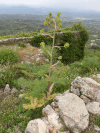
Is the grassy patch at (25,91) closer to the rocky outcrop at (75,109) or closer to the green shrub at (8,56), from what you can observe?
the green shrub at (8,56)

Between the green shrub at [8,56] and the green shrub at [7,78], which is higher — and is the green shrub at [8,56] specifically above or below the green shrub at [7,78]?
above

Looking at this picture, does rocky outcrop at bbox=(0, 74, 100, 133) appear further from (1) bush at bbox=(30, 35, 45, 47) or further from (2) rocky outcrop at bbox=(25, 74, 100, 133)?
(1) bush at bbox=(30, 35, 45, 47)

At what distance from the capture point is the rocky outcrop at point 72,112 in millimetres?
2693

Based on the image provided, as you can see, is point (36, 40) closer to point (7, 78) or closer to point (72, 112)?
point (7, 78)

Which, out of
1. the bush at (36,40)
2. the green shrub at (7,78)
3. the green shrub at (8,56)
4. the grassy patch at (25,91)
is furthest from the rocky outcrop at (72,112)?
the bush at (36,40)

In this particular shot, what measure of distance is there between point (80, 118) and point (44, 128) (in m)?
0.99

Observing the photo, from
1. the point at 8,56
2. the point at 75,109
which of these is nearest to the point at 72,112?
the point at 75,109

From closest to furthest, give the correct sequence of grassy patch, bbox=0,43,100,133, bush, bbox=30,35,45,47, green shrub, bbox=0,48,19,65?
grassy patch, bbox=0,43,100,133
green shrub, bbox=0,48,19,65
bush, bbox=30,35,45,47

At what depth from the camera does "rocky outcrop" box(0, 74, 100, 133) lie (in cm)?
269

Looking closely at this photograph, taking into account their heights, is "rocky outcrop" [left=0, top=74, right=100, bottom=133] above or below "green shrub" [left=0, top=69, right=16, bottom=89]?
above

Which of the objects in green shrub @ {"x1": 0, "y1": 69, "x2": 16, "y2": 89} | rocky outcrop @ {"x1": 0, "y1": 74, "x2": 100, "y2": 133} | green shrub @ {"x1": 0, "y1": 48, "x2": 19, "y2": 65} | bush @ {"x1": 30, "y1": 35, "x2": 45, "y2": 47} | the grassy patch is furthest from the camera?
bush @ {"x1": 30, "y1": 35, "x2": 45, "y2": 47}

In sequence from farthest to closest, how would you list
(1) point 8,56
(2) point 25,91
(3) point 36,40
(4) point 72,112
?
1. (3) point 36,40
2. (1) point 8,56
3. (2) point 25,91
4. (4) point 72,112

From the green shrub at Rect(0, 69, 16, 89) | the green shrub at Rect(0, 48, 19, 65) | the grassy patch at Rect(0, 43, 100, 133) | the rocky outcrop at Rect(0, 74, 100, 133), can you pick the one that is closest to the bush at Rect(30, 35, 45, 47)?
the green shrub at Rect(0, 48, 19, 65)

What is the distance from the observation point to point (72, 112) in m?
2.93
